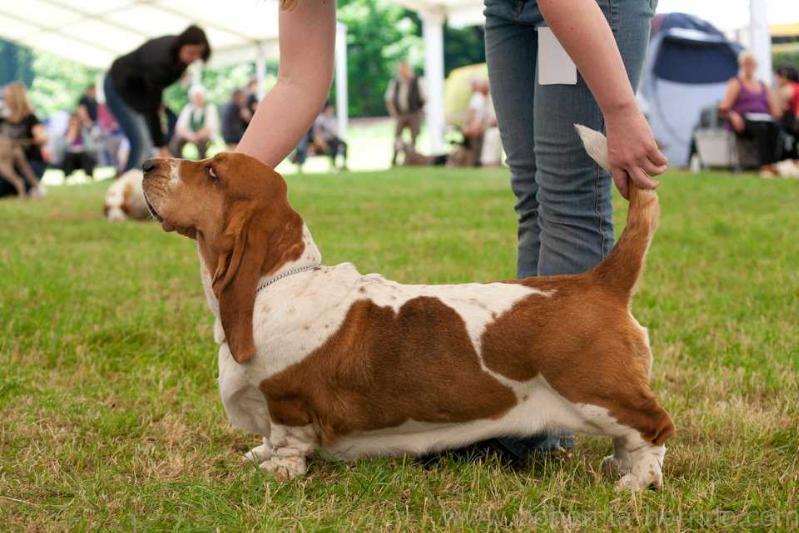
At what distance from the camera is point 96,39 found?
26812mm

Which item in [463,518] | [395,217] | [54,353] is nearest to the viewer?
[463,518]

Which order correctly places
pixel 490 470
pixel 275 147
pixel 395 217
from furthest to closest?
1. pixel 395 217
2. pixel 275 147
3. pixel 490 470

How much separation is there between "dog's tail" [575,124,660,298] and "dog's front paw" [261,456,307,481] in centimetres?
90

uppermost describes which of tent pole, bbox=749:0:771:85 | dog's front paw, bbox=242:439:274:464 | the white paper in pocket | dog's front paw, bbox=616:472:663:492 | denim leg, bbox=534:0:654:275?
tent pole, bbox=749:0:771:85

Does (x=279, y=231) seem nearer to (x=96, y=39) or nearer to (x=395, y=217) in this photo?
(x=395, y=217)

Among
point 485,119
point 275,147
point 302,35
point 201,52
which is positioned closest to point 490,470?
point 275,147

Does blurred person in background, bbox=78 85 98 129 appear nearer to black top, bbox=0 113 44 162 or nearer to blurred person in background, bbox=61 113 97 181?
blurred person in background, bbox=61 113 97 181

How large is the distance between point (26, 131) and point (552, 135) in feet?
44.9

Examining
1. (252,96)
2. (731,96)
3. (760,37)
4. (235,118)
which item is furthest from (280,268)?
(252,96)

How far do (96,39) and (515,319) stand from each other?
26.2 metres

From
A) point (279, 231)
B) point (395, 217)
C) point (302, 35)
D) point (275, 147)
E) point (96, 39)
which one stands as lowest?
point (395, 217)

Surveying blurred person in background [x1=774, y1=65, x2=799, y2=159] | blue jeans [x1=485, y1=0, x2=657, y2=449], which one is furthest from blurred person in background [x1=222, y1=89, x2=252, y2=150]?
blue jeans [x1=485, y1=0, x2=657, y2=449]

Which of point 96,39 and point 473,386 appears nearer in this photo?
point 473,386

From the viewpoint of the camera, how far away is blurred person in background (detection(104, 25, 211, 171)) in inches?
402
